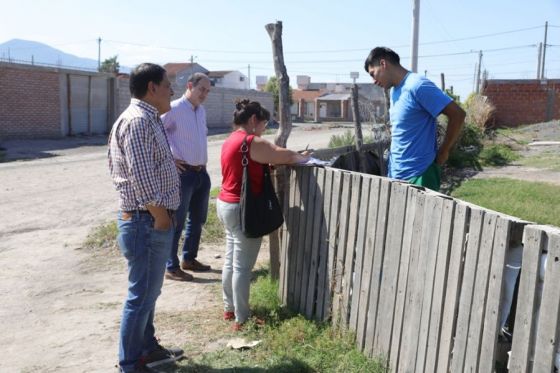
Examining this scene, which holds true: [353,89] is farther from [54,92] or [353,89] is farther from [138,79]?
[54,92]

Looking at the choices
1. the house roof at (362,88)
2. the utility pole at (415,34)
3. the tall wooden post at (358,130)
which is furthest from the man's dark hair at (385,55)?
the house roof at (362,88)

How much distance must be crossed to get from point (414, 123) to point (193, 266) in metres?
3.00

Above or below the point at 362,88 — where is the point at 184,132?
below

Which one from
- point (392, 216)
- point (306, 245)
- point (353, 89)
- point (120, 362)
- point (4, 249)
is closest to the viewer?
point (392, 216)

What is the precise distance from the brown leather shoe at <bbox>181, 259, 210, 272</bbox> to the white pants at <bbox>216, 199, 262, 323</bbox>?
170 centimetres

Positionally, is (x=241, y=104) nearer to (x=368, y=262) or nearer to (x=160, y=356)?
(x=368, y=262)

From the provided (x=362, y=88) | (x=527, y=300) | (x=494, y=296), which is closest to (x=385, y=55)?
(x=494, y=296)

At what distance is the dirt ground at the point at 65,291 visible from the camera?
13.7 ft

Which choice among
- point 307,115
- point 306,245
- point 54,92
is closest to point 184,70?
point 307,115

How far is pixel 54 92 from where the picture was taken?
80.4ft

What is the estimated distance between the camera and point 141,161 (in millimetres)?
3242

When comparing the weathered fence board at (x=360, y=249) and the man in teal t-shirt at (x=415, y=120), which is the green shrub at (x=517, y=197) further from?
the weathered fence board at (x=360, y=249)

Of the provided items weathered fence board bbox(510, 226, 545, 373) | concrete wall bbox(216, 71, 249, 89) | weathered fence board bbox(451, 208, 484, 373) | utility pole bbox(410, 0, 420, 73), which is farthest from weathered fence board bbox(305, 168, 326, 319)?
concrete wall bbox(216, 71, 249, 89)

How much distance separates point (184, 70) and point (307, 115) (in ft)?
59.4
